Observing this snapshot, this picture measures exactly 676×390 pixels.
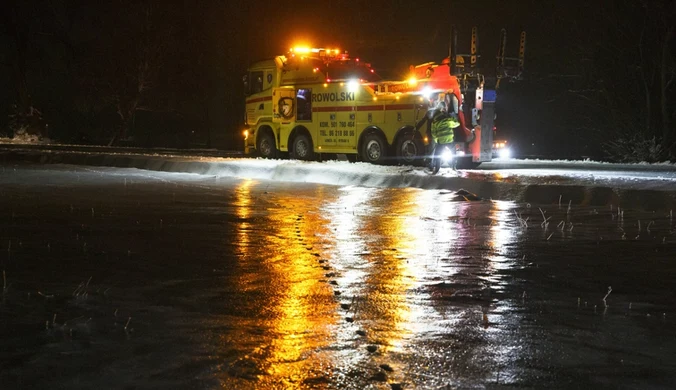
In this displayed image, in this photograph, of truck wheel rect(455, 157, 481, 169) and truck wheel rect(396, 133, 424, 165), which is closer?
truck wheel rect(396, 133, 424, 165)

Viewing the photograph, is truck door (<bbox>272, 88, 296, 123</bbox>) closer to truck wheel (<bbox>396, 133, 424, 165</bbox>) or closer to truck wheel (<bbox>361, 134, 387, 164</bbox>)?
truck wheel (<bbox>361, 134, 387, 164</bbox>)

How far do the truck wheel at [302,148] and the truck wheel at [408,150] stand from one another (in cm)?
377

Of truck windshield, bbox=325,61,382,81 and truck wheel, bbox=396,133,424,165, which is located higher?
truck windshield, bbox=325,61,382,81

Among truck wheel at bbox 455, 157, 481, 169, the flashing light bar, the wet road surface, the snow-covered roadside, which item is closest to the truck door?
the flashing light bar

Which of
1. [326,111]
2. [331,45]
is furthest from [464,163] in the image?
[331,45]

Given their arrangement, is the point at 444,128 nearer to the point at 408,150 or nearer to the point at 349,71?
the point at 408,150

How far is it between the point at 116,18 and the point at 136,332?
4317 centimetres

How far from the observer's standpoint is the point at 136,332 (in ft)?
20.9

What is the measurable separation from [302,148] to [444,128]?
731 cm

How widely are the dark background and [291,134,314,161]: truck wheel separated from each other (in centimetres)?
298

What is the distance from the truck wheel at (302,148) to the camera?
1035 inches

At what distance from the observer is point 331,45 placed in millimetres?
43000

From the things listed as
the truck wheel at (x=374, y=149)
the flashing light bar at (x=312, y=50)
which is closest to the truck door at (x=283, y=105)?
the flashing light bar at (x=312, y=50)

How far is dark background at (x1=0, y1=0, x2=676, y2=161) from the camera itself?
31797mm
